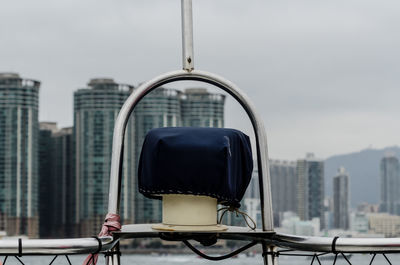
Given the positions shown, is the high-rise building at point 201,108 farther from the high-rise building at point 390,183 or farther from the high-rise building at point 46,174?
the high-rise building at point 390,183

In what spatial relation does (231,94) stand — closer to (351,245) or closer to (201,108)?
(351,245)

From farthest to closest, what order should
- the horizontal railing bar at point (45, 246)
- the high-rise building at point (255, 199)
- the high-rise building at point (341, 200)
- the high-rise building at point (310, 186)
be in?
the high-rise building at point (341, 200)
the high-rise building at point (310, 186)
the high-rise building at point (255, 199)
the horizontal railing bar at point (45, 246)

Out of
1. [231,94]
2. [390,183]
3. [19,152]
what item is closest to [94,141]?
[19,152]

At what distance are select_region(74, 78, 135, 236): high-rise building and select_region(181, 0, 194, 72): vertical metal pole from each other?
98.8 metres

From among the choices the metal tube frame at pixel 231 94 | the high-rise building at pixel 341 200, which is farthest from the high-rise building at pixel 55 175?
the metal tube frame at pixel 231 94

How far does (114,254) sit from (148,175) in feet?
0.71

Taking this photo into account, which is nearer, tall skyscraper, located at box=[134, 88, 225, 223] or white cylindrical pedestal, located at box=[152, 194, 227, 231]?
white cylindrical pedestal, located at box=[152, 194, 227, 231]

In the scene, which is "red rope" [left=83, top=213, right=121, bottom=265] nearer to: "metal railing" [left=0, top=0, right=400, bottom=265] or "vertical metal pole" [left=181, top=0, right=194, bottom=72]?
"metal railing" [left=0, top=0, right=400, bottom=265]

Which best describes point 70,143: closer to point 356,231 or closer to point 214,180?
point 356,231

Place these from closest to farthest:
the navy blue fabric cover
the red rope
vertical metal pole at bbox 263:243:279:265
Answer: the navy blue fabric cover → the red rope → vertical metal pole at bbox 263:243:279:265

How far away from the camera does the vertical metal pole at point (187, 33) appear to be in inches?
98.7

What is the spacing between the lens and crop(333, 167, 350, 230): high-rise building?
135500mm

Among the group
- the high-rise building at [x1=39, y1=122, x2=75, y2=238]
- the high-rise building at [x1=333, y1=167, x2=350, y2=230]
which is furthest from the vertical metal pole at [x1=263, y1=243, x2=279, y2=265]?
the high-rise building at [x1=333, y1=167, x2=350, y2=230]

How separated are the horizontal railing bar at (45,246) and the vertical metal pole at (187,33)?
25.5 inches
